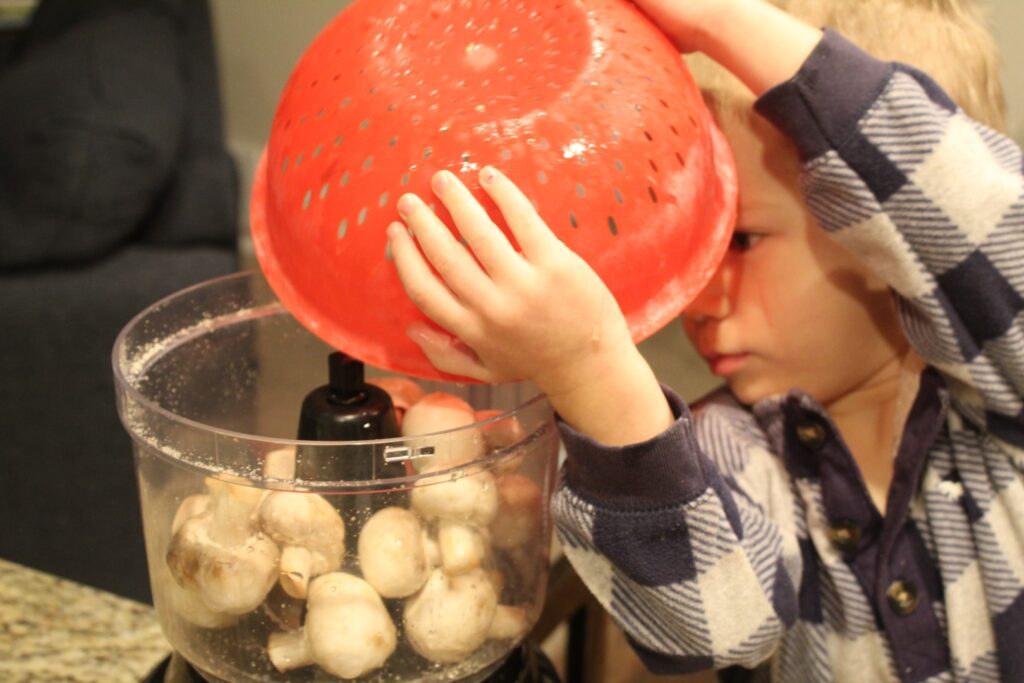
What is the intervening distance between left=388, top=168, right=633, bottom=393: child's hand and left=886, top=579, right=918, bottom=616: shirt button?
1.19 ft

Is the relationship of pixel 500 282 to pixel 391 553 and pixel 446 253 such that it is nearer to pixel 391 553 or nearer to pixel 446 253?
pixel 446 253

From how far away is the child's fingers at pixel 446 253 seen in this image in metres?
0.46

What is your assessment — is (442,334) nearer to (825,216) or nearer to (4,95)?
(825,216)

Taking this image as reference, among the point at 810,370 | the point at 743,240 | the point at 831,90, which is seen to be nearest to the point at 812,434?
the point at 810,370

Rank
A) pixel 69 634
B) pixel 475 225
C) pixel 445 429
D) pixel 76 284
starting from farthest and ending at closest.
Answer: pixel 76 284 < pixel 69 634 < pixel 445 429 < pixel 475 225

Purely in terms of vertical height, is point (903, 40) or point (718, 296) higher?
point (903, 40)

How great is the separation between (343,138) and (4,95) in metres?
1.24

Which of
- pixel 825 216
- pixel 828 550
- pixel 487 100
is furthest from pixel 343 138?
pixel 828 550

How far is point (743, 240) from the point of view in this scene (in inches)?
28.7

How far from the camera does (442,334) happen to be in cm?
50

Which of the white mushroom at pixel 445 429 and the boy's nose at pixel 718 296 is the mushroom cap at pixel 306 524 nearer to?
the white mushroom at pixel 445 429

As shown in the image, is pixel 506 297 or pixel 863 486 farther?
pixel 863 486

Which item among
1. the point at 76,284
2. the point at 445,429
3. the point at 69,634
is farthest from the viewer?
the point at 76,284

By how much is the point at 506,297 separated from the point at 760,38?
0.95ft
